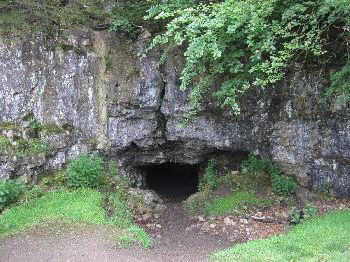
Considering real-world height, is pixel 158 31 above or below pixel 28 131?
above

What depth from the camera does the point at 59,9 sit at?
44.8 ft

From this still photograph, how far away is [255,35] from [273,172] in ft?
15.1

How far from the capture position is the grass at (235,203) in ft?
40.8

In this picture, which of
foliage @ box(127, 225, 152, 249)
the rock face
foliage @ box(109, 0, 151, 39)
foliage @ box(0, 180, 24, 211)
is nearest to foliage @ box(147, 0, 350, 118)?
the rock face

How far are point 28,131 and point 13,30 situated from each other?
282 centimetres

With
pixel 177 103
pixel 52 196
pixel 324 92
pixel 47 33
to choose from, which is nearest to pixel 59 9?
pixel 47 33

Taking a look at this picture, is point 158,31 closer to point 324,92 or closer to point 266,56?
point 266,56

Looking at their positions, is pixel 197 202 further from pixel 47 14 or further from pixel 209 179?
pixel 47 14

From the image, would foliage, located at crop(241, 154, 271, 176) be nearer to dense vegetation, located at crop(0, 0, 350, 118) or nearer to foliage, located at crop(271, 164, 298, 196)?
foliage, located at crop(271, 164, 298, 196)

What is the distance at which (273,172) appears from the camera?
13.2 m

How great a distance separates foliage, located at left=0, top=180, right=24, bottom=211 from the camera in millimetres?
11596

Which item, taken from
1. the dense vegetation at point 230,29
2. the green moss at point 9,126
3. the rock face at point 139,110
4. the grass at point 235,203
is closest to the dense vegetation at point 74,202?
the rock face at point 139,110

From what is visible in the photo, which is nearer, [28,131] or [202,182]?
[28,131]

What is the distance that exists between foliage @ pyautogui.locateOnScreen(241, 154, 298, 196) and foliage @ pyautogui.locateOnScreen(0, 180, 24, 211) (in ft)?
20.9
